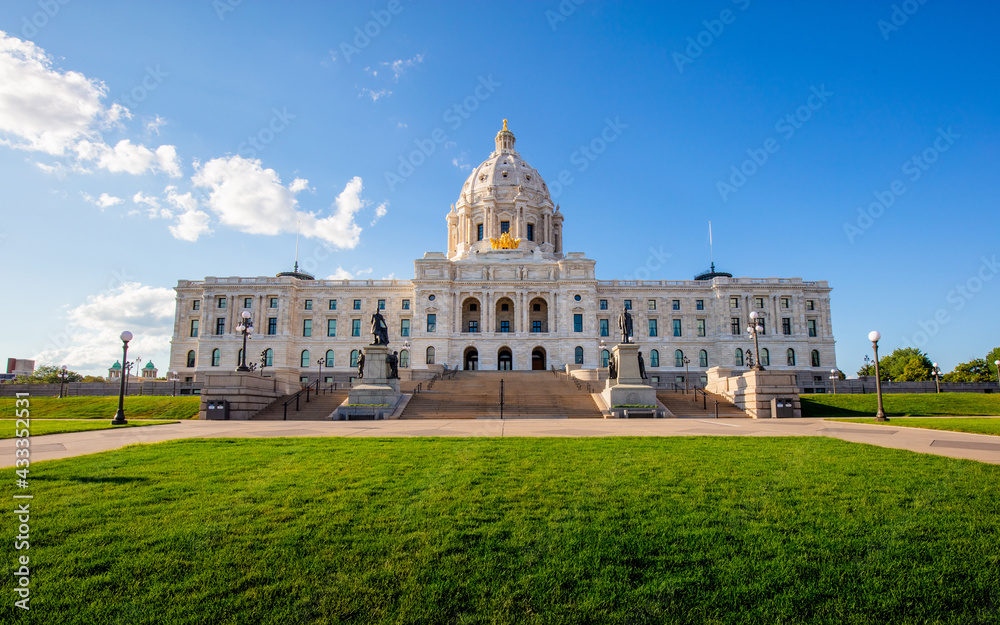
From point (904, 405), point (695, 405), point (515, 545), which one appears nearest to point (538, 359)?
point (695, 405)

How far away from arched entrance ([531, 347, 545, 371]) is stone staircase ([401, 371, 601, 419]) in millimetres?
23695

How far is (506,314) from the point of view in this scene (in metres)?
71.7

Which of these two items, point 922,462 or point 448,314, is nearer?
point 922,462

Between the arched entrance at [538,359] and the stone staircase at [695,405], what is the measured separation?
3098cm

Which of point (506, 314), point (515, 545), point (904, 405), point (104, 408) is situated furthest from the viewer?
point (506, 314)

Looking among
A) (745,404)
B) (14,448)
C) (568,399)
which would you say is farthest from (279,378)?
(745,404)

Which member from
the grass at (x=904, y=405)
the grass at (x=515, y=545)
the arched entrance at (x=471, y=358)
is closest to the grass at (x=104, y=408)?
the grass at (x=515, y=545)

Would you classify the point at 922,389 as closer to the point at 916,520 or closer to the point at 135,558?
the point at 916,520

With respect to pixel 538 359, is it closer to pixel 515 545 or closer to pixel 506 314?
pixel 506 314

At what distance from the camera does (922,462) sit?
9.21 metres

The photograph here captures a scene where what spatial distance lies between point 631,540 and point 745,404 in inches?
1132

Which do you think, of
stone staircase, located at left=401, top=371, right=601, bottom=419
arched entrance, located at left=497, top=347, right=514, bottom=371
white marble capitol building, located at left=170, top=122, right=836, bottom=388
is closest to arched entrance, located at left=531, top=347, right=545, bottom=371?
white marble capitol building, located at left=170, top=122, right=836, bottom=388

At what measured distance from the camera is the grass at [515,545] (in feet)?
13.6

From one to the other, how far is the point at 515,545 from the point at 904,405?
114 ft
